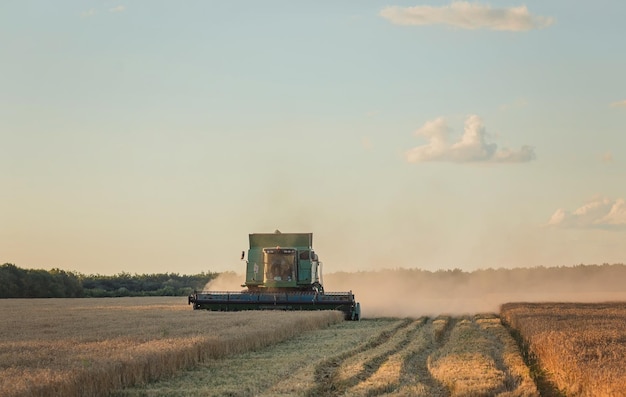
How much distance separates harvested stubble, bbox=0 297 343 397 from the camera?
567 inches

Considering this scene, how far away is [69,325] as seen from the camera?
26.3m

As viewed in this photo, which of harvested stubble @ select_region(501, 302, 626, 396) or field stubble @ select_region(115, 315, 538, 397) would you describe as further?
field stubble @ select_region(115, 315, 538, 397)

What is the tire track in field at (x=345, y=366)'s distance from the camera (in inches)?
624

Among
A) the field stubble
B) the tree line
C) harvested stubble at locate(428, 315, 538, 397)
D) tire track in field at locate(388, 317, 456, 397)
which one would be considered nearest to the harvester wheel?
tire track in field at locate(388, 317, 456, 397)

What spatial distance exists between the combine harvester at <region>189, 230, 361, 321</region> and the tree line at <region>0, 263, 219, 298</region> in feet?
95.6

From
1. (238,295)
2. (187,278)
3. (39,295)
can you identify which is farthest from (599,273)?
(238,295)

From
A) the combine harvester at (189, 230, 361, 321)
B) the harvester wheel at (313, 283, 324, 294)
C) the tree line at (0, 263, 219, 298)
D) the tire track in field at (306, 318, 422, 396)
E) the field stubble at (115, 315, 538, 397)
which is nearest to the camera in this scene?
the field stubble at (115, 315, 538, 397)

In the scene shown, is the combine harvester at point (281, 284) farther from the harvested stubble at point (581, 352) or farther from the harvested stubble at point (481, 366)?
the harvested stubble at point (481, 366)

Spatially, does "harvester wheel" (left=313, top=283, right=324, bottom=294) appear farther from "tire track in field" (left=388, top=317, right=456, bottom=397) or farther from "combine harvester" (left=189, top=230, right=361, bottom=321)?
"tire track in field" (left=388, top=317, right=456, bottom=397)

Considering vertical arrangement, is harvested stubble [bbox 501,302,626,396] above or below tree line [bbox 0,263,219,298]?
below

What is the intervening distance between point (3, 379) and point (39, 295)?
2203 inches

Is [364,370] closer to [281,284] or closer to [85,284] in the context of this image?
[281,284]

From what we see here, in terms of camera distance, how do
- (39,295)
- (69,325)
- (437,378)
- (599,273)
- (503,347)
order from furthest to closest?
(599,273) < (39,295) < (69,325) < (503,347) < (437,378)

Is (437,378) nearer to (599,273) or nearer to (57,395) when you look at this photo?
(57,395)
